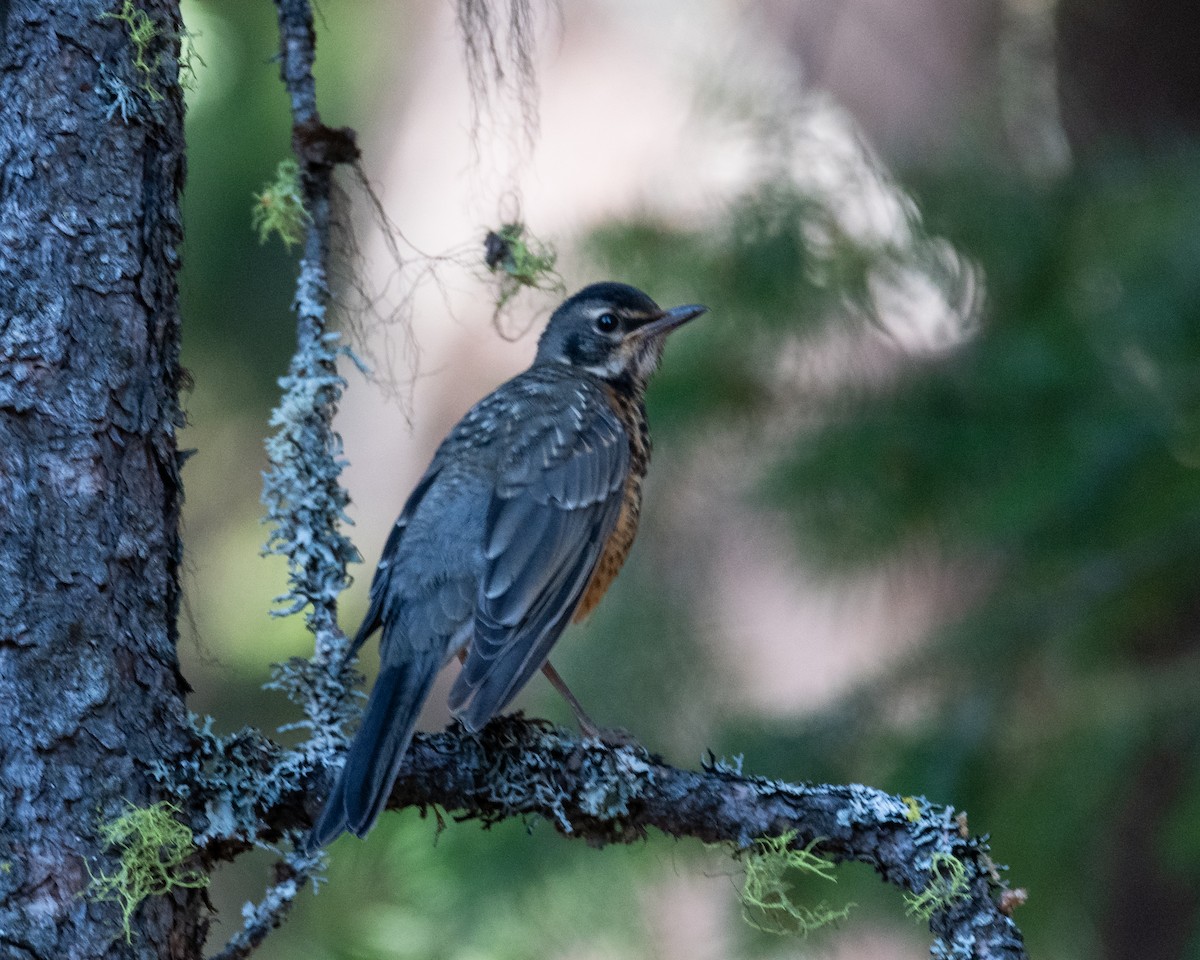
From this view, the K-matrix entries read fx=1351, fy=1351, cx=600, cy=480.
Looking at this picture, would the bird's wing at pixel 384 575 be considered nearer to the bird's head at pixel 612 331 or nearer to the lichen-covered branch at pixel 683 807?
the lichen-covered branch at pixel 683 807

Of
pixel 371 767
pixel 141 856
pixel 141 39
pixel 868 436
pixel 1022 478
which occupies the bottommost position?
pixel 141 856

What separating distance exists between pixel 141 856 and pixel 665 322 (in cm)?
160

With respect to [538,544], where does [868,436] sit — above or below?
above

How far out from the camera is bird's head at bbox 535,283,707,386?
9.08 ft

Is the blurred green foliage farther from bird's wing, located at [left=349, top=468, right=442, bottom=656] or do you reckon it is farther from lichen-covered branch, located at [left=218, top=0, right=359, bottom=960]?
Answer: lichen-covered branch, located at [left=218, top=0, right=359, bottom=960]

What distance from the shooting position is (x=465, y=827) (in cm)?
311

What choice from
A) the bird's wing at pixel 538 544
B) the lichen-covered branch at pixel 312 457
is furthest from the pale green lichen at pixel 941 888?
the lichen-covered branch at pixel 312 457

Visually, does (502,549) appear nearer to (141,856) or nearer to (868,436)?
(141,856)

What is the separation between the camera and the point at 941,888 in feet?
4.88

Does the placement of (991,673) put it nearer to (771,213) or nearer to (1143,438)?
(1143,438)

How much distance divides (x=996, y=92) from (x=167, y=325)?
2.73m

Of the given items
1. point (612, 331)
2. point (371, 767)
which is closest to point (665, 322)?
point (612, 331)

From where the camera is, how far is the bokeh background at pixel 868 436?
2715 millimetres

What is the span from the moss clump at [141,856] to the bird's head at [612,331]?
4.91ft
